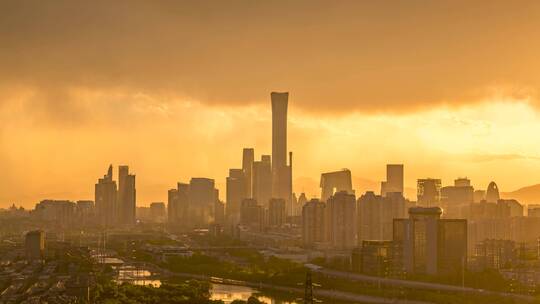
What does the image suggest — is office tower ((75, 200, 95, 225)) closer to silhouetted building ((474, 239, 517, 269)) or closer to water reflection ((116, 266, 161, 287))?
water reflection ((116, 266, 161, 287))

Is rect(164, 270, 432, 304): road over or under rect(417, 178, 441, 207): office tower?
under

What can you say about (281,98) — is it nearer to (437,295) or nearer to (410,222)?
(410,222)

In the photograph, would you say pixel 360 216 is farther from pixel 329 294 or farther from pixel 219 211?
pixel 219 211

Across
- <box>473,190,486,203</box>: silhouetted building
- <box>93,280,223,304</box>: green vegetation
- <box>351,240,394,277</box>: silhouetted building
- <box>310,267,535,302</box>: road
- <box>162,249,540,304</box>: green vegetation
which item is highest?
<box>473,190,486,203</box>: silhouetted building

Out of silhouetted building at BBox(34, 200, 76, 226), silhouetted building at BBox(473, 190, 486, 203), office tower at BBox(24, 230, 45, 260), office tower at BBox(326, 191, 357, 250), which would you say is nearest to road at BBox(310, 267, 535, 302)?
office tower at BBox(326, 191, 357, 250)

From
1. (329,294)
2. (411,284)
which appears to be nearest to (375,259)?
(411,284)

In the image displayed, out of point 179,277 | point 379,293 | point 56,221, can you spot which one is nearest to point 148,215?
point 56,221

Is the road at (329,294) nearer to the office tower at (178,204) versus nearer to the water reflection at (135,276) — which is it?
the water reflection at (135,276)
